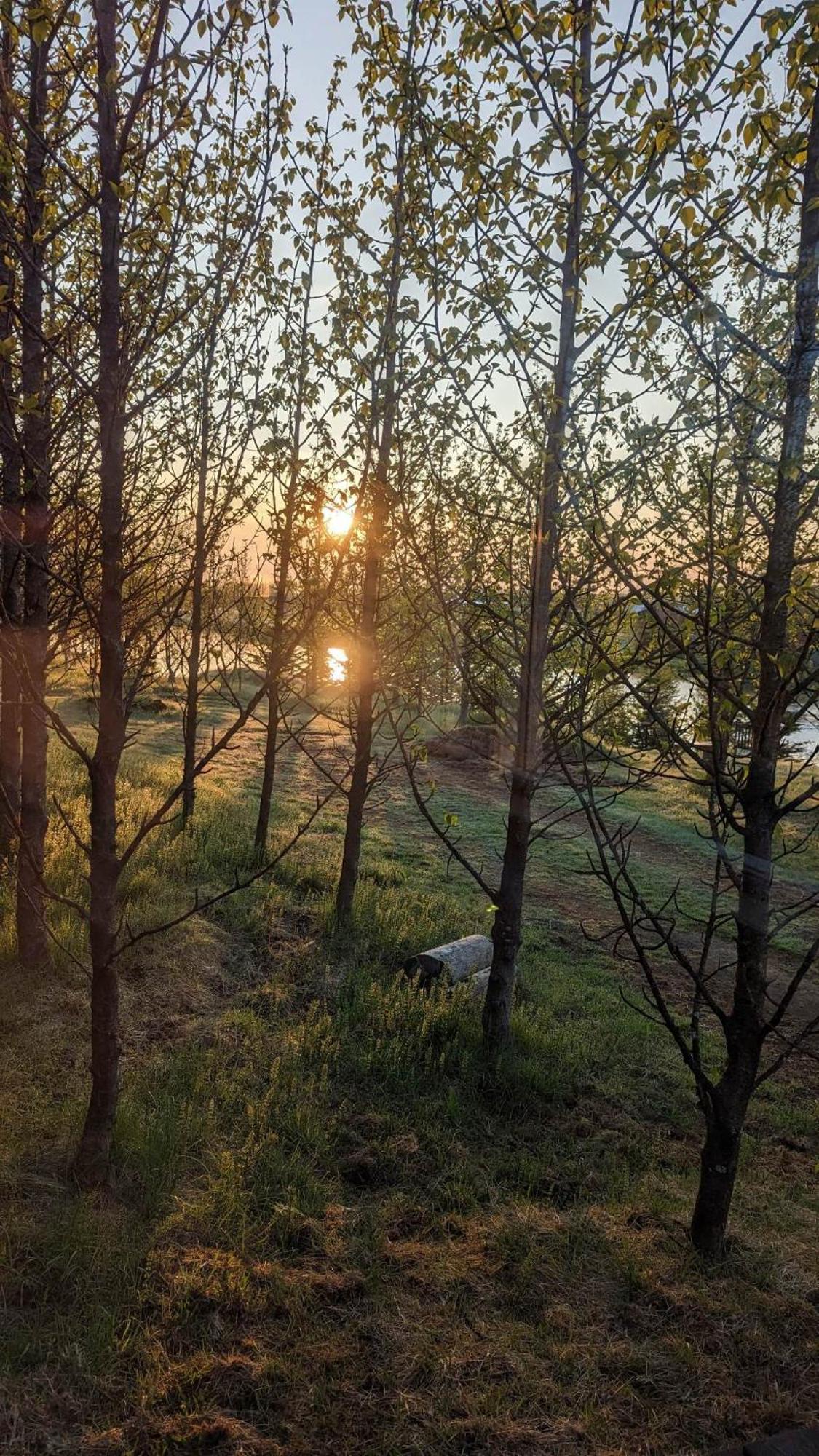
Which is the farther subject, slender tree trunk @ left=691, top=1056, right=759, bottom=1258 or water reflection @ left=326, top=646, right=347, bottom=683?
water reflection @ left=326, top=646, right=347, bottom=683

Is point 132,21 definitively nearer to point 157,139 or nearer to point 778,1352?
point 157,139

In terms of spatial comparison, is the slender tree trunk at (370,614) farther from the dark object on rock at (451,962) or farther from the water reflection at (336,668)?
the dark object on rock at (451,962)

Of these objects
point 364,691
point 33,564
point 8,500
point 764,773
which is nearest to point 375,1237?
point 764,773

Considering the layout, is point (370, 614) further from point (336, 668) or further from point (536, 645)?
point (536, 645)

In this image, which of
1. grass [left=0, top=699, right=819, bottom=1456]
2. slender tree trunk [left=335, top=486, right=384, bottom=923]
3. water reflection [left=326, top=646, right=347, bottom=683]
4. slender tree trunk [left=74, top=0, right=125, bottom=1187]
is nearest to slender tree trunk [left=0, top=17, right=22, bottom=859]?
slender tree trunk [left=74, top=0, right=125, bottom=1187]

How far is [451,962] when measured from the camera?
8359mm

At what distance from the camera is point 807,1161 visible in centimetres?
591

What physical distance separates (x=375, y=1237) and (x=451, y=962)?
406 centimetres

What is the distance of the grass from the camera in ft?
10.9

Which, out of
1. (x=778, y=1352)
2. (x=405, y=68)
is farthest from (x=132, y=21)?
(x=778, y=1352)

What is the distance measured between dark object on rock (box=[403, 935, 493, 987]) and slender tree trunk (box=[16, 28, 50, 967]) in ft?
12.4

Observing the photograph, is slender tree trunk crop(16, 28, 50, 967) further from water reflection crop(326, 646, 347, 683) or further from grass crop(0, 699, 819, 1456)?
water reflection crop(326, 646, 347, 683)

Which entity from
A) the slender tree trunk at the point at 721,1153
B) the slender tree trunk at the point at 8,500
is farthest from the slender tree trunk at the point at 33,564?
the slender tree trunk at the point at 721,1153

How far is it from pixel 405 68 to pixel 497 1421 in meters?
7.67
